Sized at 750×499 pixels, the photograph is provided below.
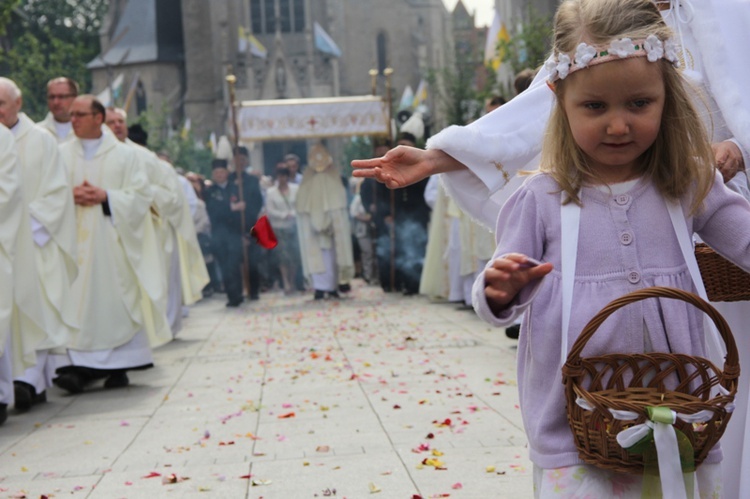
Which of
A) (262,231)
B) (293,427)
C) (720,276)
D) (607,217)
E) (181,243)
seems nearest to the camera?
(607,217)

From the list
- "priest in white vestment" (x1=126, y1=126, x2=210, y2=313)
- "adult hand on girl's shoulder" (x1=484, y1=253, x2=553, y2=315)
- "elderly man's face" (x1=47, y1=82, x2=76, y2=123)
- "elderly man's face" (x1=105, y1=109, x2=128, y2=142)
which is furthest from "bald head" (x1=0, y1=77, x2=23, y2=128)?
"adult hand on girl's shoulder" (x1=484, y1=253, x2=553, y2=315)

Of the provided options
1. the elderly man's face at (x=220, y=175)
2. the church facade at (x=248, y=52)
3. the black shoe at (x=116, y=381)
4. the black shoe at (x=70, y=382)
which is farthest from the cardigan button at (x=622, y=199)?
the church facade at (x=248, y=52)

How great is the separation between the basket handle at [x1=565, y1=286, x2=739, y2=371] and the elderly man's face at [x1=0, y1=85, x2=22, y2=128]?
7001mm

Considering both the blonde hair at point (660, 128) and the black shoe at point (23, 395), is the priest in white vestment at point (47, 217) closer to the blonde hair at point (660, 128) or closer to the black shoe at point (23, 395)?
the black shoe at point (23, 395)

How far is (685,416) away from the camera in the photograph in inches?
99.5

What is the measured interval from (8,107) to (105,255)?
161 cm

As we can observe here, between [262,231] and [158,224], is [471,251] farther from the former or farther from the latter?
[262,231]

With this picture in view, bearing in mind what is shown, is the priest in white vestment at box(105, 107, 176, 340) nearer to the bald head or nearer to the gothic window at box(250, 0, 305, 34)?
the bald head

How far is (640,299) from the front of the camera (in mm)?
2576

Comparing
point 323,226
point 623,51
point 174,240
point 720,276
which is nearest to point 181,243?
point 174,240

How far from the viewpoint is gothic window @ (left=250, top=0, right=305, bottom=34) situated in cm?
6475

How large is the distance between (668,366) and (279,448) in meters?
3.93

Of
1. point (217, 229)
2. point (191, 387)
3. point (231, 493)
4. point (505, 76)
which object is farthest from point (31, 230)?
point (505, 76)

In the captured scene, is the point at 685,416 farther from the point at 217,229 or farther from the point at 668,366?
the point at 217,229
